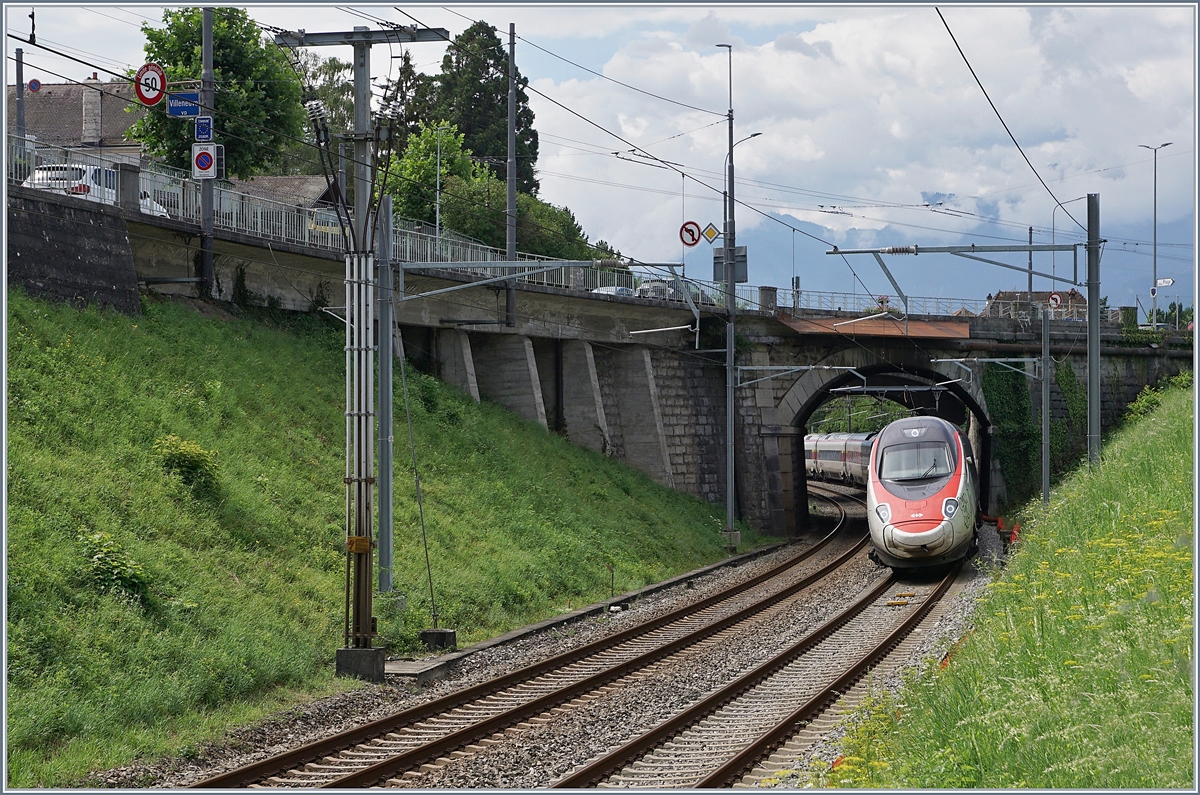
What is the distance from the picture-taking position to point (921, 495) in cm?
2398

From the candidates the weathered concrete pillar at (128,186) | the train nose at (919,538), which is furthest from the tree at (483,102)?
the train nose at (919,538)

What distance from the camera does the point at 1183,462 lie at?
642 inches

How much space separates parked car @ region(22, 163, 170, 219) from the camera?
2233 cm

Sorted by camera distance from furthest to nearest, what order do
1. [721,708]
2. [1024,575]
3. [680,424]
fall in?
[680,424] → [1024,575] → [721,708]

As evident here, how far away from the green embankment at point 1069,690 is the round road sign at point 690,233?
18569 mm

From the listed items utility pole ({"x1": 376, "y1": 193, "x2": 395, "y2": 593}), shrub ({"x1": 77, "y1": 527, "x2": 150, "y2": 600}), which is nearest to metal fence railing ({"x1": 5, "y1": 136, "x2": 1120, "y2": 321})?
utility pole ({"x1": 376, "y1": 193, "x2": 395, "y2": 593})

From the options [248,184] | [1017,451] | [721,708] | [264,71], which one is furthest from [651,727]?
[248,184]

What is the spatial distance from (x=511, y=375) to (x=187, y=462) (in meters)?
17.3

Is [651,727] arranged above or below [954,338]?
below

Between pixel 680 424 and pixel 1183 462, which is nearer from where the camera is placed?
pixel 1183 462

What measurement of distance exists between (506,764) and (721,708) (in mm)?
3537

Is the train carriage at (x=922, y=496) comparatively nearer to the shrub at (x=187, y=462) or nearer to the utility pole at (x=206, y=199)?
the shrub at (x=187, y=462)

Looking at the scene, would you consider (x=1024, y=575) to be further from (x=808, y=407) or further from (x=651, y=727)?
(x=808, y=407)

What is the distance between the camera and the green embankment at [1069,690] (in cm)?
725
